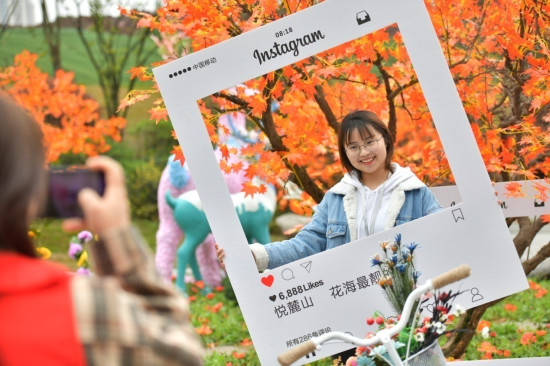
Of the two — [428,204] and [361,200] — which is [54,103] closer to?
[361,200]

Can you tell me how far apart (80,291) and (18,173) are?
0.78ft

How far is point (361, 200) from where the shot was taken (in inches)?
137

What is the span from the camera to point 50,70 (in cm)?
1328

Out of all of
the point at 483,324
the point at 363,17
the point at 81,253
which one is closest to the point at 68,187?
the point at 363,17

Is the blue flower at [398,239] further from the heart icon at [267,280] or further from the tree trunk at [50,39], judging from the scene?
the tree trunk at [50,39]

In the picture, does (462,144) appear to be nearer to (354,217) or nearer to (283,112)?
(354,217)

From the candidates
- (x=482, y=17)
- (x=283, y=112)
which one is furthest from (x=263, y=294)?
(x=482, y=17)

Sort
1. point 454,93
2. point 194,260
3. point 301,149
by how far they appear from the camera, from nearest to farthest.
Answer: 1. point 454,93
2. point 301,149
3. point 194,260

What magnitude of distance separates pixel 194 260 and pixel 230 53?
5184 millimetres

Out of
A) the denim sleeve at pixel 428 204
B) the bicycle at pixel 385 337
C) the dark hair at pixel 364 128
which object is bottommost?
the bicycle at pixel 385 337

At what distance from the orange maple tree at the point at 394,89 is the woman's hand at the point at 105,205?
2032 millimetres

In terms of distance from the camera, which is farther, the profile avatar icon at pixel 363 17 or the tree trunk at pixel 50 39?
the tree trunk at pixel 50 39

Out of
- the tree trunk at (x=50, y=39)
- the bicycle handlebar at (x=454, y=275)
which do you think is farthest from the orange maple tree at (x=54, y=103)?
the bicycle handlebar at (x=454, y=275)

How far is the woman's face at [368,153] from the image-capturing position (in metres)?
3.46
